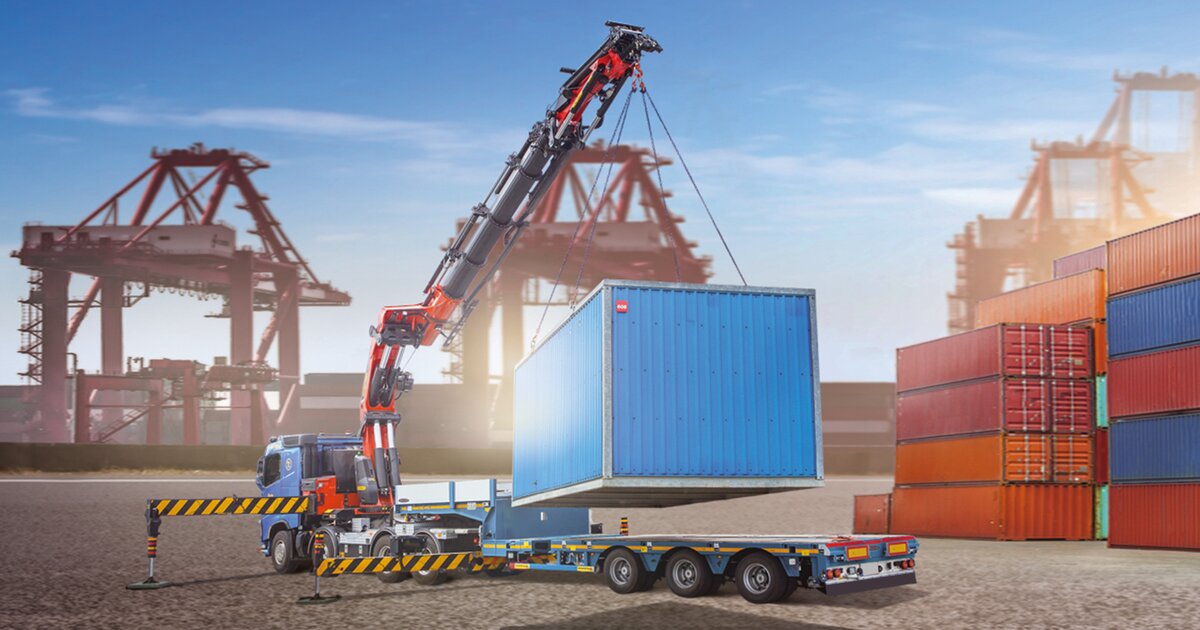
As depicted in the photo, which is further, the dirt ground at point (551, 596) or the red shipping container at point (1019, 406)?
the red shipping container at point (1019, 406)

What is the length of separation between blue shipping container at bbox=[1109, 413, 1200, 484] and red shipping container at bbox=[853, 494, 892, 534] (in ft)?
25.6

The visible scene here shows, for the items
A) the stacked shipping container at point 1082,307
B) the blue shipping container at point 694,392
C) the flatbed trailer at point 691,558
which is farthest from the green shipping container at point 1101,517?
the blue shipping container at point 694,392

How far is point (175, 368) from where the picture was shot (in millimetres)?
65875

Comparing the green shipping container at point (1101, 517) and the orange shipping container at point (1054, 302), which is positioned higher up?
the orange shipping container at point (1054, 302)

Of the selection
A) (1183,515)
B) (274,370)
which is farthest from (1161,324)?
(274,370)

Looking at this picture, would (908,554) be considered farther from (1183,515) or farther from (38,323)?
(38,323)

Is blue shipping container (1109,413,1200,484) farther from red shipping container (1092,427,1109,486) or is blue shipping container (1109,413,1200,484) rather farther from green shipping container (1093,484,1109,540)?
green shipping container (1093,484,1109,540)

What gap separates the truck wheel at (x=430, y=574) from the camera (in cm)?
1828

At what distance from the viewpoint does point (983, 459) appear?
28141mm

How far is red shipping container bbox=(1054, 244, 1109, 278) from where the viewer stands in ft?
100

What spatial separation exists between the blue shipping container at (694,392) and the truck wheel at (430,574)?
13.0ft

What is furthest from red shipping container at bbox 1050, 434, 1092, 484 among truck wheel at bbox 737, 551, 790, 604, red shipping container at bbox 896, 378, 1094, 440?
truck wheel at bbox 737, 551, 790, 604

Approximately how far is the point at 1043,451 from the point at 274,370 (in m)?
50.3

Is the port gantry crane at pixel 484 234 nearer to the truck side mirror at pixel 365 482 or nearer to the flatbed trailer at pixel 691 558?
the truck side mirror at pixel 365 482
